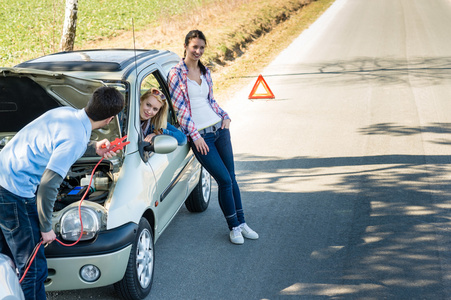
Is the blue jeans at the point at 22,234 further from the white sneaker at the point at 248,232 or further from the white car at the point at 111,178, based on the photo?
the white sneaker at the point at 248,232

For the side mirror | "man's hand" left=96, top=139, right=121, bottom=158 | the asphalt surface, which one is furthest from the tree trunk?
"man's hand" left=96, top=139, right=121, bottom=158

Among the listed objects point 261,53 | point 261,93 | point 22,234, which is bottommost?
point 261,53

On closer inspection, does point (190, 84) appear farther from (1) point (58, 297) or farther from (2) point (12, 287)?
(2) point (12, 287)

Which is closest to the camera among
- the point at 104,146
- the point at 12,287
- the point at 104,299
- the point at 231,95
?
the point at 12,287

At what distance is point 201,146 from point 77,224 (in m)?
1.63

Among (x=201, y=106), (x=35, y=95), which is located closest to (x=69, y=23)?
(x=35, y=95)

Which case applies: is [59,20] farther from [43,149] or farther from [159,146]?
[43,149]

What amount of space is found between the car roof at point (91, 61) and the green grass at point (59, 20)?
1083 cm

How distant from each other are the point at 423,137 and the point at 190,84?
5243mm

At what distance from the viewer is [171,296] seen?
4.34m

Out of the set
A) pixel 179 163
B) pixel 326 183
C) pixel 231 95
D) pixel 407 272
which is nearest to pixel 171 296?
pixel 179 163

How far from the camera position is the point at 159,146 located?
4348 mm

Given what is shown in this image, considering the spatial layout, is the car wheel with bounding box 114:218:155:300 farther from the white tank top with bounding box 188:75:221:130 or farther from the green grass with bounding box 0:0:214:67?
the green grass with bounding box 0:0:214:67

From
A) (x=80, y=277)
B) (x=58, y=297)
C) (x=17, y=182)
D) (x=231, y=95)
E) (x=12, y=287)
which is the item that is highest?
(x=17, y=182)
